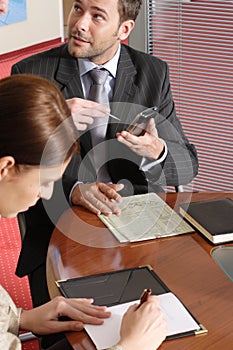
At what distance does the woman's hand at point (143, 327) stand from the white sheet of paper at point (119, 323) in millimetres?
33

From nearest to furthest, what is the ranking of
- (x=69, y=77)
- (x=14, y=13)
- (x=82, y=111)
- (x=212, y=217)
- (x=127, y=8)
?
(x=212, y=217) → (x=82, y=111) → (x=69, y=77) → (x=127, y=8) → (x=14, y=13)

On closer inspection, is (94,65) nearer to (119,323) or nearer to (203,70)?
(203,70)

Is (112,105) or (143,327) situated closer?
(143,327)

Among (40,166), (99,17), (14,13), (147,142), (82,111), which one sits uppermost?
(99,17)

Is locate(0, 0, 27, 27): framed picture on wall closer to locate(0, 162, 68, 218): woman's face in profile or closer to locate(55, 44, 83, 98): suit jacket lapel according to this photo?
locate(55, 44, 83, 98): suit jacket lapel

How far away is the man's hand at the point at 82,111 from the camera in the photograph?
98.1 inches

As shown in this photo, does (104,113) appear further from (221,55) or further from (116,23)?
(221,55)

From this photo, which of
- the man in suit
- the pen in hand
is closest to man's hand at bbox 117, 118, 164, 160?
the man in suit

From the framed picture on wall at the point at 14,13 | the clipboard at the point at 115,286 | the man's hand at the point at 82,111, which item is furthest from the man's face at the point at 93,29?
the framed picture on wall at the point at 14,13

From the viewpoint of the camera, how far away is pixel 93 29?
2.75 meters

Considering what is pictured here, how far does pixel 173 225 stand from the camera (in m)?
2.26

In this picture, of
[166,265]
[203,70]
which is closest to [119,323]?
[166,265]

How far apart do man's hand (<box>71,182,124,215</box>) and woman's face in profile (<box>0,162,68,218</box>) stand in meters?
0.58

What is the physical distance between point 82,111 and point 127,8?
1.88ft
